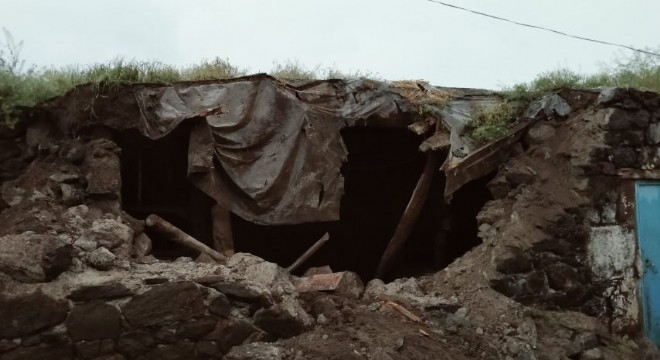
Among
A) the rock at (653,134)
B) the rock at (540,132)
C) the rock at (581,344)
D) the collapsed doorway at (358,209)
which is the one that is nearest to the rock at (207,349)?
the collapsed doorway at (358,209)

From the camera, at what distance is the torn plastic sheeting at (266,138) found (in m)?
5.73

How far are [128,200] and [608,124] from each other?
5.17 meters

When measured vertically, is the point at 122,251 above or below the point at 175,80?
below

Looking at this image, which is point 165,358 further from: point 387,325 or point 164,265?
point 387,325

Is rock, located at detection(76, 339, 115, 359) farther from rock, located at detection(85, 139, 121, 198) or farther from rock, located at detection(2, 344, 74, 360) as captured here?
rock, located at detection(85, 139, 121, 198)

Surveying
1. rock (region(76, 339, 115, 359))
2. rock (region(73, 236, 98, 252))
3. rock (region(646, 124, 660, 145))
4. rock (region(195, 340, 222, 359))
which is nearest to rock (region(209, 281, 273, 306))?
rock (region(195, 340, 222, 359))

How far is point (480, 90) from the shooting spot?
6855 mm

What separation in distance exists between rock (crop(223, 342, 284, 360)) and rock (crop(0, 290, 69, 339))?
4.36 ft

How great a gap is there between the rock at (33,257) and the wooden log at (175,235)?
955 mm

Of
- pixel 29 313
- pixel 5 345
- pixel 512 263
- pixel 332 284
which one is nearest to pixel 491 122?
pixel 512 263

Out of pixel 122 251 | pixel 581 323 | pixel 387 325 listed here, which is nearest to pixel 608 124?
pixel 581 323

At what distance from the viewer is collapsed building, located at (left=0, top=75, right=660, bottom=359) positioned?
4809 millimetres

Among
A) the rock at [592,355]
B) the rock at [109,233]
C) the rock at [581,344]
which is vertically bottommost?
the rock at [592,355]

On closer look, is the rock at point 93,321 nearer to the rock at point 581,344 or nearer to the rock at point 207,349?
the rock at point 207,349
